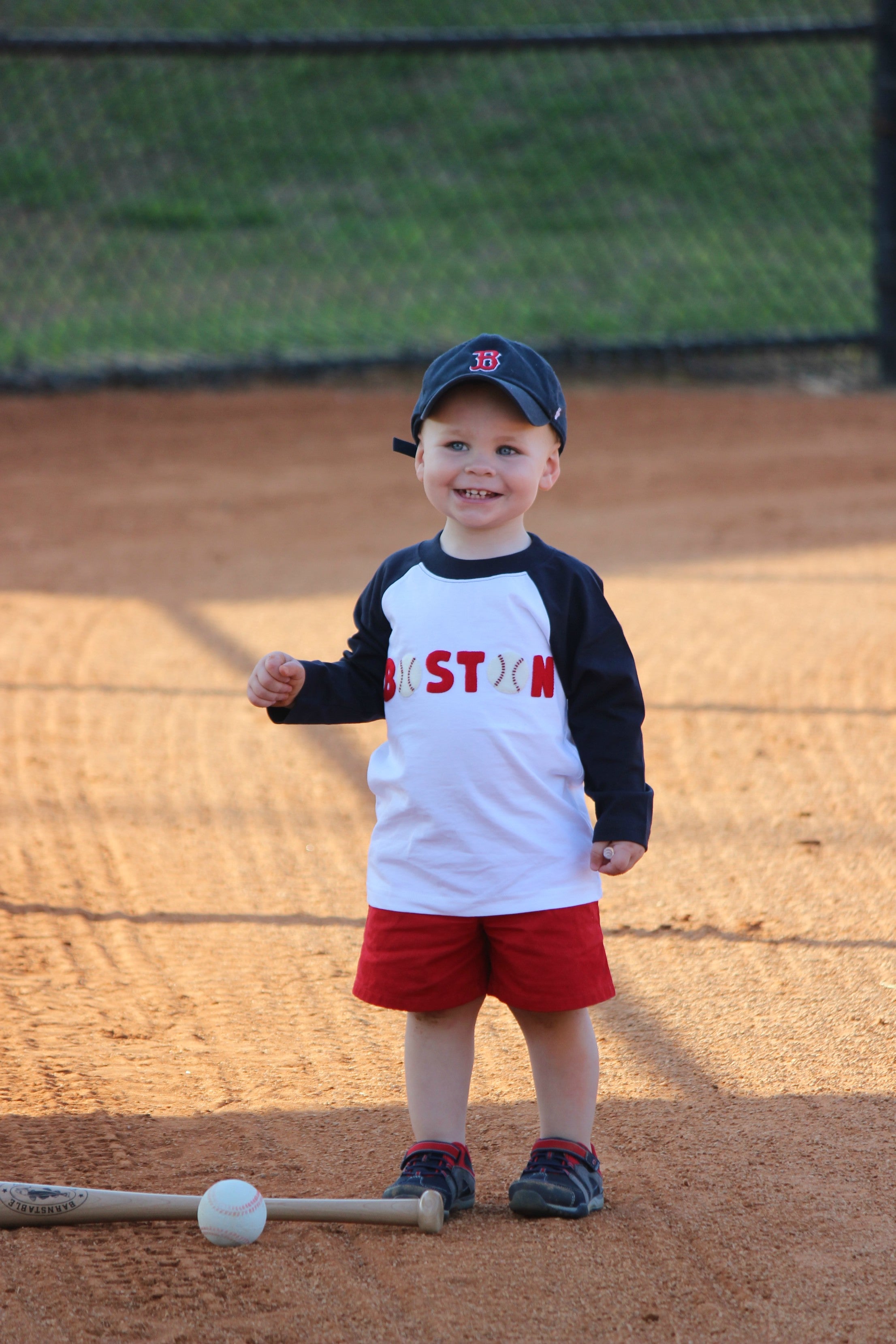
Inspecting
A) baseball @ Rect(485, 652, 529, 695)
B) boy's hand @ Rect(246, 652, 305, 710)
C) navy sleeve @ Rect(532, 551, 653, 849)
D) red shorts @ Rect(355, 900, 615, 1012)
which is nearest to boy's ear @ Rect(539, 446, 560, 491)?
navy sleeve @ Rect(532, 551, 653, 849)

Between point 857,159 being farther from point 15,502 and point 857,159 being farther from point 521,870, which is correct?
point 521,870

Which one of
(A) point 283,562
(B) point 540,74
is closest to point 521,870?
(A) point 283,562

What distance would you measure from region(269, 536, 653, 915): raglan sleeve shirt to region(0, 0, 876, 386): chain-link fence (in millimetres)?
8085

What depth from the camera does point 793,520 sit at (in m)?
6.19

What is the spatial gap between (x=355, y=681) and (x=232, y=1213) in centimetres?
75

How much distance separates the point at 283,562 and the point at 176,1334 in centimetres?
411

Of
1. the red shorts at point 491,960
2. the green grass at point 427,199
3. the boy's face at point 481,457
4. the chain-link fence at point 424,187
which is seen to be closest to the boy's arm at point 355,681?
the boy's face at point 481,457

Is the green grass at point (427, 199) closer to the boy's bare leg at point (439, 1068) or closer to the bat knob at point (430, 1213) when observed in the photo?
the boy's bare leg at point (439, 1068)

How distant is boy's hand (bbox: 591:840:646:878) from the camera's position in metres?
1.94

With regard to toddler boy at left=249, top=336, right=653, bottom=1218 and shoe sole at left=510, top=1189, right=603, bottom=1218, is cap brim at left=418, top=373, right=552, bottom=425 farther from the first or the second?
shoe sole at left=510, top=1189, right=603, bottom=1218

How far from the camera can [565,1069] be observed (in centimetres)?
206

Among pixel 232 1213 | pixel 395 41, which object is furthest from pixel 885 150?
pixel 232 1213

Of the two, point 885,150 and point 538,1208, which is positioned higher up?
point 885,150

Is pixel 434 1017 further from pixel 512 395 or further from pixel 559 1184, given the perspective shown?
pixel 512 395
